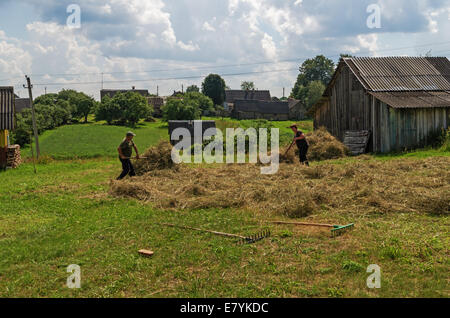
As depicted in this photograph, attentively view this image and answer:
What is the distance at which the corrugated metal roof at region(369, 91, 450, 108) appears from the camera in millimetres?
18844

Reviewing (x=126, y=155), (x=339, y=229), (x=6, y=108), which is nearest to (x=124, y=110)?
(x=6, y=108)

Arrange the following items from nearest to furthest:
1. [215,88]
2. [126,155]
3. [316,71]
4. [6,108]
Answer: [126,155]
[6,108]
[215,88]
[316,71]

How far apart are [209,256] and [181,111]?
170 feet

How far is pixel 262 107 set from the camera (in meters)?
75.6

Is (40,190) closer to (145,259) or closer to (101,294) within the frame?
(145,259)

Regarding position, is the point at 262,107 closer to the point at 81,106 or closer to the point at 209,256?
the point at 81,106

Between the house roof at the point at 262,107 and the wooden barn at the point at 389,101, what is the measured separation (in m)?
49.3

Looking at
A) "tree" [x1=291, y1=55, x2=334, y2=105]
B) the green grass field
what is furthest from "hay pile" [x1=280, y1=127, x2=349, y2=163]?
"tree" [x1=291, y1=55, x2=334, y2=105]

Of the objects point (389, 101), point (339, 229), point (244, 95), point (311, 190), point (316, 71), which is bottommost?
point (339, 229)

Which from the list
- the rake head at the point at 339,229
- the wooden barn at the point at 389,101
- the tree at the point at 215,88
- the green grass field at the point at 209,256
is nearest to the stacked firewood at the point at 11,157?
the green grass field at the point at 209,256

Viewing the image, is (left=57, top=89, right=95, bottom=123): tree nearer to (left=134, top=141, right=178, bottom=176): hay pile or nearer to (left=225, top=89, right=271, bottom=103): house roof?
(left=225, top=89, right=271, bottom=103): house roof

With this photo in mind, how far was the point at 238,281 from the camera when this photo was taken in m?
5.30
